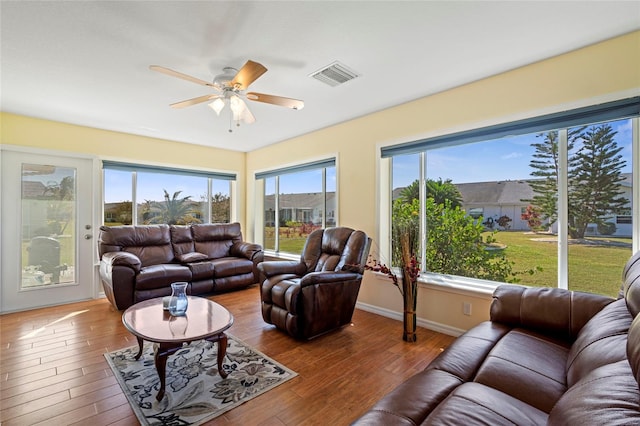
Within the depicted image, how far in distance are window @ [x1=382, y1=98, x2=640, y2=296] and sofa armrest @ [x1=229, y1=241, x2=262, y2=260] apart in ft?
8.73

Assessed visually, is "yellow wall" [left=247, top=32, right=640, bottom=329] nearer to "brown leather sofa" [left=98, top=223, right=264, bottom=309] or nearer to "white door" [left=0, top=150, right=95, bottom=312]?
"brown leather sofa" [left=98, top=223, right=264, bottom=309]

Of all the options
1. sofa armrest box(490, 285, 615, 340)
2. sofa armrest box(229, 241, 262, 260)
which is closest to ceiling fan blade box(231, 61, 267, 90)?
sofa armrest box(490, 285, 615, 340)

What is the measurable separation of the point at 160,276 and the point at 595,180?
481 cm

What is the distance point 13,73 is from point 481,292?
4.89 meters

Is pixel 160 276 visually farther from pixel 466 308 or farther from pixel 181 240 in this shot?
pixel 466 308

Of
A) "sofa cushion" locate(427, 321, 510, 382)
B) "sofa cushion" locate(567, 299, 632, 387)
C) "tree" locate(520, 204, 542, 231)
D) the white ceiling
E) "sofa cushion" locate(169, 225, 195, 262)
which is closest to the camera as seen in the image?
"sofa cushion" locate(567, 299, 632, 387)

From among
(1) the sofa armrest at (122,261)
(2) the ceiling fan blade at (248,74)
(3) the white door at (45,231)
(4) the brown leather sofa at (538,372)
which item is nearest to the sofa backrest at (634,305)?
(4) the brown leather sofa at (538,372)

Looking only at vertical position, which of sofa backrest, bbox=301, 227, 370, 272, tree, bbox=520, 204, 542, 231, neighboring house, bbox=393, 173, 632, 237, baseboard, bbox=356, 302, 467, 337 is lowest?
baseboard, bbox=356, 302, 467, 337

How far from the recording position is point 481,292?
9.00ft

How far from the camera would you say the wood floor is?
178 cm

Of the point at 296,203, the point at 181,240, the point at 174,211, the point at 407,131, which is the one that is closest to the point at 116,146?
the point at 174,211

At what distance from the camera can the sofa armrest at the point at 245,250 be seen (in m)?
4.91

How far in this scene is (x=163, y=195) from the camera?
5211mm

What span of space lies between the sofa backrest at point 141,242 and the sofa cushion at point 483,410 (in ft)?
14.4
